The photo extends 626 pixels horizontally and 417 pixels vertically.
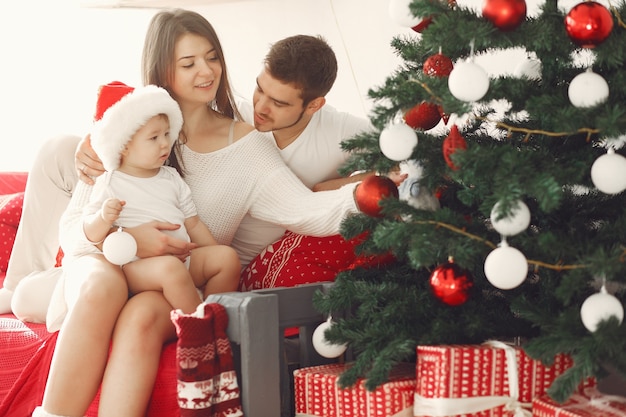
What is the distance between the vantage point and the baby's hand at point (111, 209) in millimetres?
1730

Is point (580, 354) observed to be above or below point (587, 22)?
below

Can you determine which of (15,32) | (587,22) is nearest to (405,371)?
(587,22)

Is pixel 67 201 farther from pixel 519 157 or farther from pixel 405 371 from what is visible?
pixel 519 157

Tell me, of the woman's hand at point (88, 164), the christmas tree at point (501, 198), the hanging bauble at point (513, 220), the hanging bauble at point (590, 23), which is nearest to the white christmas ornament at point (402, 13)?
the christmas tree at point (501, 198)

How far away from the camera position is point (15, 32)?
11.6 ft

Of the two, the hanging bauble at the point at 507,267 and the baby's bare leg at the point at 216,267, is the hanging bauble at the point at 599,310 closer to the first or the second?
the hanging bauble at the point at 507,267

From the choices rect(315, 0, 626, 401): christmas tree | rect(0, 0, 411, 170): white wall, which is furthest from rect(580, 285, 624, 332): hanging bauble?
rect(0, 0, 411, 170): white wall

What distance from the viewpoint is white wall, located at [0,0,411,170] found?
3.01m

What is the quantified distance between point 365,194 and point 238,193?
0.58 m

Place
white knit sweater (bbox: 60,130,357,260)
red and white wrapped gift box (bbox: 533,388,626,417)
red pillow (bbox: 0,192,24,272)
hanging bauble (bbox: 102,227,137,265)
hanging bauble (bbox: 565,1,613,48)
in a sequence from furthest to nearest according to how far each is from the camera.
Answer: red pillow (bbox: 0,192,24,272)
white knit sweater (bbox: 60,130,357,260)
hanging bauble (bbox: 102,227,137,265)
red and white wrapped gift box (bbox: 533,388,626,417)
hanging bauble (bbox: 565,1,613,48)

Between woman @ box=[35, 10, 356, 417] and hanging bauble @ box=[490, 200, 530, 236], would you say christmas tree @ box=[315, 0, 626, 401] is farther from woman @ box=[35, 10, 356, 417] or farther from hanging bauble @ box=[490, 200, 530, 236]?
woman @ box=[35, 10, 356, 417]

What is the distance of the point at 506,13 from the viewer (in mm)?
1290

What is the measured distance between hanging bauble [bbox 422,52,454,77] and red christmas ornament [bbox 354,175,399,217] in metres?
0.22

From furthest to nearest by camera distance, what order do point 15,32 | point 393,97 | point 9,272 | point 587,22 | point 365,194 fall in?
point 15,32 → point 9,272 → point 365,194 → point 393,97 → point 587,22
